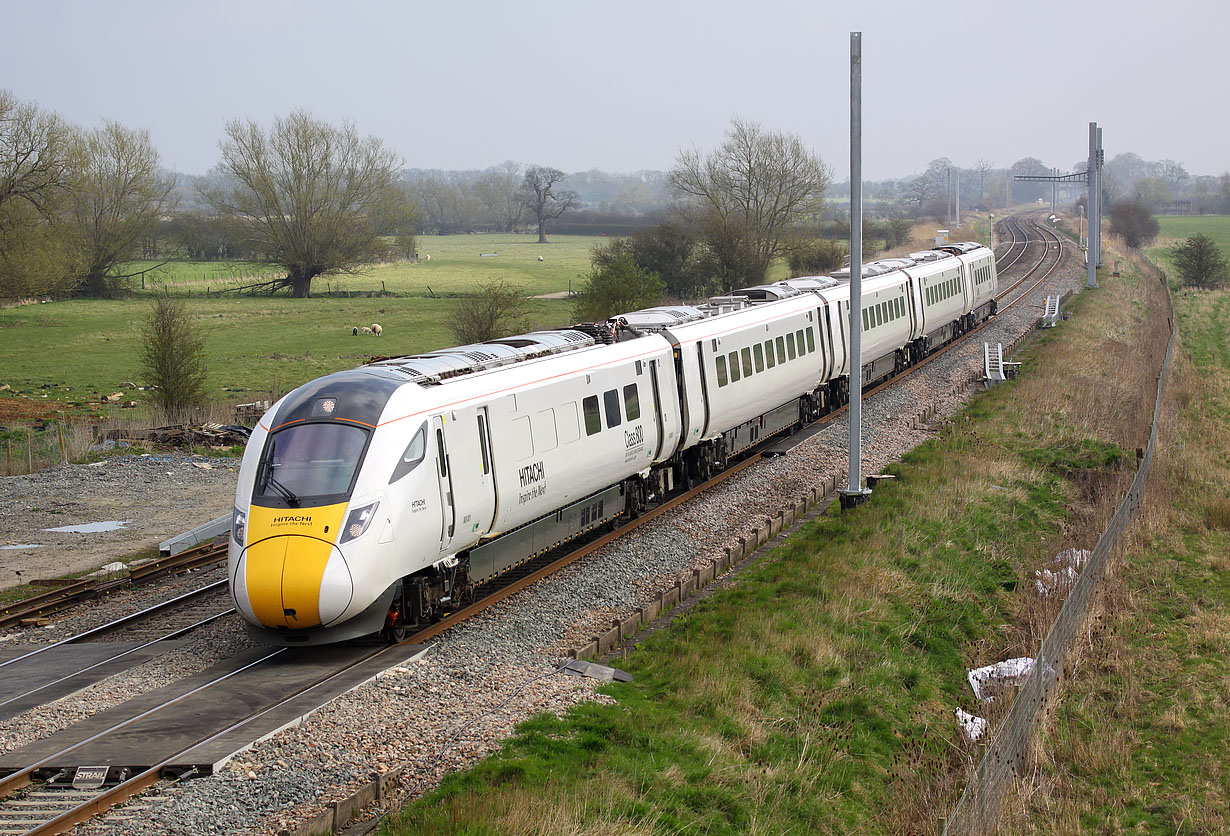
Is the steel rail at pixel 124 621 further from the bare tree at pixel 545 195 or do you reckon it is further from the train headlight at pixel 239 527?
the bare tree at pixel 545 195

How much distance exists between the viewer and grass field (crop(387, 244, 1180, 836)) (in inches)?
346

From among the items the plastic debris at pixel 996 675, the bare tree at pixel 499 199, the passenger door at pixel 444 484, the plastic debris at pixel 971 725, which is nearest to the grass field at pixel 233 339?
the passenger door at pixel 444 484

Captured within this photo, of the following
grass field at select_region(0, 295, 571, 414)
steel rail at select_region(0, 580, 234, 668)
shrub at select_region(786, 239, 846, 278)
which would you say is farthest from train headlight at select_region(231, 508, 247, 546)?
shrub at select_region(786, 239, 846, 278)

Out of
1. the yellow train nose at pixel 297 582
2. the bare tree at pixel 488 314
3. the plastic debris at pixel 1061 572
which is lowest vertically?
the plastic debris at pixel 1061 572

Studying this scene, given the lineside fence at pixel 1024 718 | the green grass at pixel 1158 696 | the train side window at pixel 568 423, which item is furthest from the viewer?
the train side window at pixel 568 423

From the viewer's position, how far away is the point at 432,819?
7.93m

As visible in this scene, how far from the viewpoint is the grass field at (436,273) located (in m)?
80.2

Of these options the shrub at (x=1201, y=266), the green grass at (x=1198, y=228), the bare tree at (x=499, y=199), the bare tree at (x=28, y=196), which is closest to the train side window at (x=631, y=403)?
the bare tree at (x=28, y=196)

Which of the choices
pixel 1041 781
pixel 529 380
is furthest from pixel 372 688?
pixel 1041 781

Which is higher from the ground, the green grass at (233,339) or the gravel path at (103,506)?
the gravel path at (103,506)

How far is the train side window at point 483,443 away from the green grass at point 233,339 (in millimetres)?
25797

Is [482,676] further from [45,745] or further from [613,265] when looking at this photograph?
[613,265]

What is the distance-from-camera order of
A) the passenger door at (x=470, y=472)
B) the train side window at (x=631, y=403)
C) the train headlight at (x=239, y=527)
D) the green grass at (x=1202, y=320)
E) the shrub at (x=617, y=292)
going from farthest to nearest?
the shrub at (x=617, y=292)
the green grass at (x=1202, y=320)
the train side window at (x=631, y=403)
the passenger door at (x=470, y=472)
the train headlight at (x=239, y=527)

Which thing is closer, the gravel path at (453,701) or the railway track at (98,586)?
the gravel path at (453,701)
